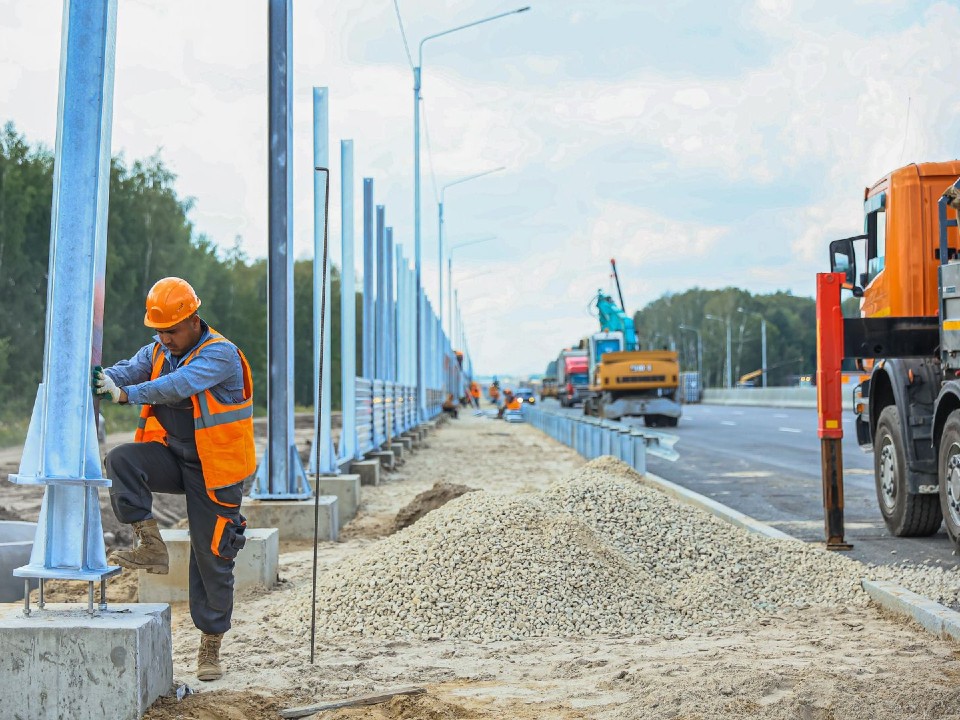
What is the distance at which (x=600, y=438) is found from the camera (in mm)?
18422

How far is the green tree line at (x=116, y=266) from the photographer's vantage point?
132 ft

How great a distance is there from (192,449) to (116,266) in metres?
40.3

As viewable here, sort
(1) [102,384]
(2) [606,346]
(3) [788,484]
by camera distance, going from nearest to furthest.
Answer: (1) [102,384] → (3) [788,484] → (2) [606,346]

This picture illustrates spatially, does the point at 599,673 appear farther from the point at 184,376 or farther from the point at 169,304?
the point at 169,304

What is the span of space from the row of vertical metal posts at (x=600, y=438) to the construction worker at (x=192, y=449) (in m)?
9.28

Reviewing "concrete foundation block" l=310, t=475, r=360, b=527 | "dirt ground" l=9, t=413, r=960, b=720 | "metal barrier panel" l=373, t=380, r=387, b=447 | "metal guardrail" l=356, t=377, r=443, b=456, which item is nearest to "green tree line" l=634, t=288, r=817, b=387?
"metal guardrail" l=356, t=377, r=443, b=456

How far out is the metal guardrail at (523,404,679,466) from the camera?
47.7 ft

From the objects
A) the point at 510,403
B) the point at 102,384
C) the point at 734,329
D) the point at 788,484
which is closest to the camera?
the point at 102,384

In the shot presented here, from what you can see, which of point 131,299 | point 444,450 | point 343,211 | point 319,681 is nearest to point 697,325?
point 131,299

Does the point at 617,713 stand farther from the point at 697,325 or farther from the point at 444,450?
the point at 697,325

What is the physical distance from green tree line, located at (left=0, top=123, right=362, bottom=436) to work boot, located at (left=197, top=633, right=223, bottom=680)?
25279 mm

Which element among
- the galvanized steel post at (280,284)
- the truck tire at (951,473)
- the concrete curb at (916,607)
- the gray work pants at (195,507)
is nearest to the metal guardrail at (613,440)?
the truck tire at (951,473)

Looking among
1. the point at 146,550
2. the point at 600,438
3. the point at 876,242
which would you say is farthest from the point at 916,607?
the point at 600,438

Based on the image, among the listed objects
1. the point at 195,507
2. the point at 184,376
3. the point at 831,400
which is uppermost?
the point at 184,376
